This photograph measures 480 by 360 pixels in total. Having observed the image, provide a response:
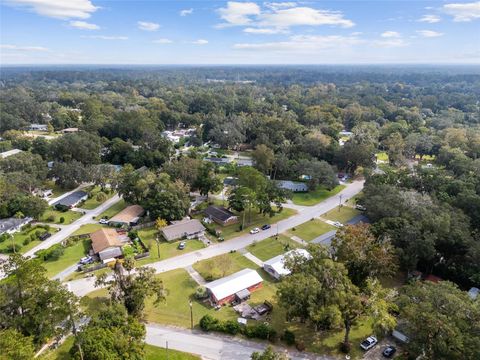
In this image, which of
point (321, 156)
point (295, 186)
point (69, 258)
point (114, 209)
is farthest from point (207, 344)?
point (321, 156)

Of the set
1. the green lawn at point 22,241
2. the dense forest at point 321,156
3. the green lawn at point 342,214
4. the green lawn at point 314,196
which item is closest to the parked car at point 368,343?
the dense forest at point 321,156

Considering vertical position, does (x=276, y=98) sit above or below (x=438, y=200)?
above

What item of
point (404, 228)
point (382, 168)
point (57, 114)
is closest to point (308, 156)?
point (382, 168)

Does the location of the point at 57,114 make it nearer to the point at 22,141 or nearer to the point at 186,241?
the point at 22,141

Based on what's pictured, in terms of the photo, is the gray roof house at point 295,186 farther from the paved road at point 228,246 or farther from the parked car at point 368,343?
the parked car at point 368,343

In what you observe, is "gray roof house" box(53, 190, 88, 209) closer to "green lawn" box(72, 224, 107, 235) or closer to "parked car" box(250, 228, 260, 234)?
"green lawn" box(72, 224, 107, 235)

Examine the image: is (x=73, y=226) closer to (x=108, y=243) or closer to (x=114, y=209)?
(x=114, y=209)

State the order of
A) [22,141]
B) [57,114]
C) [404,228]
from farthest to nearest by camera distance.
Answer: [57,114]
[22,141]
[404,228]
